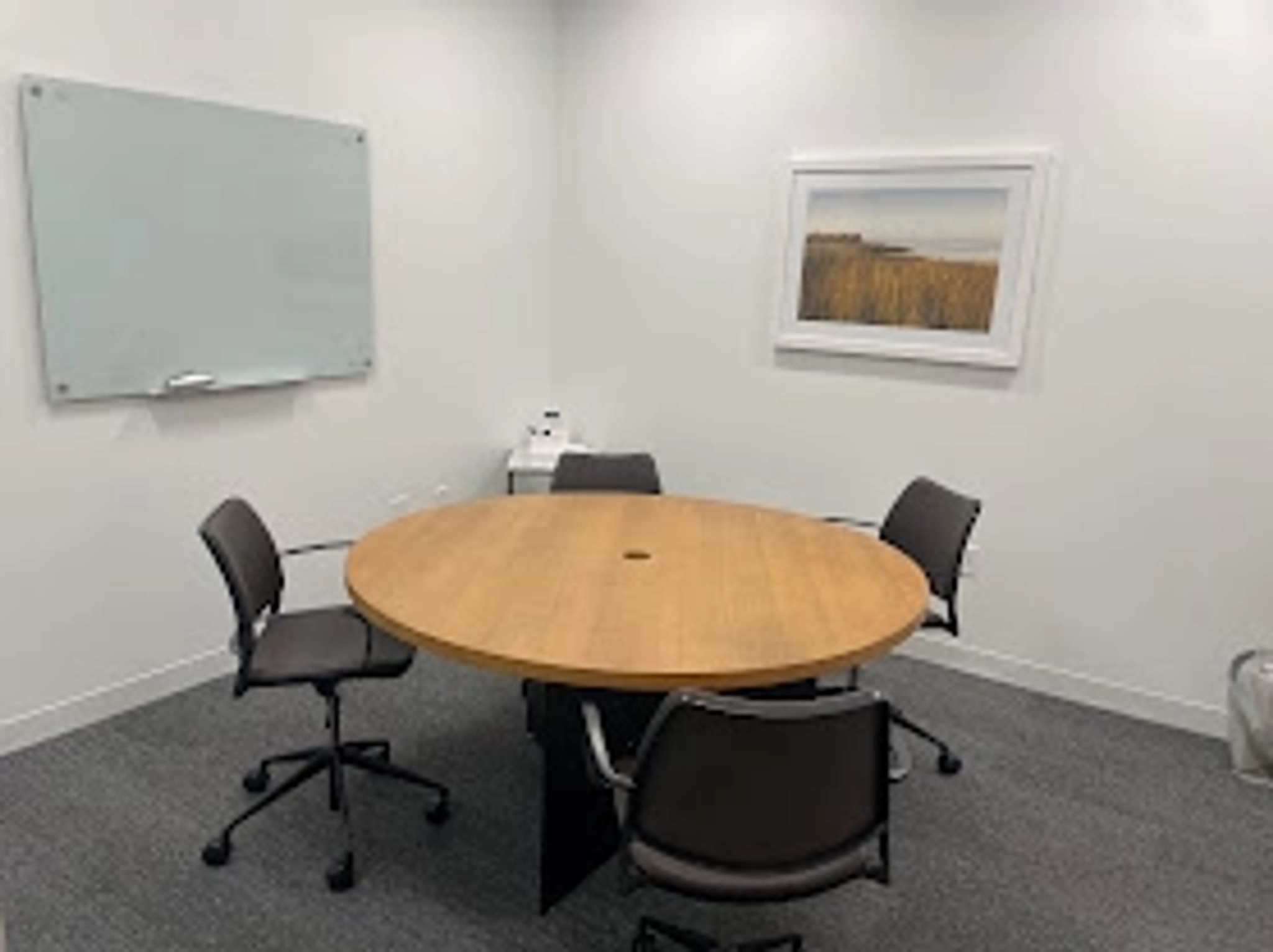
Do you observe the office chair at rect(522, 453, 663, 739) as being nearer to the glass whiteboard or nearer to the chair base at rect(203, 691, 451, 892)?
the glass whiteboard

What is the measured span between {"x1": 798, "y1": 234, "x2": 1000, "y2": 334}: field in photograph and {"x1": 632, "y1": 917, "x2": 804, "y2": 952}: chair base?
2.22 meters

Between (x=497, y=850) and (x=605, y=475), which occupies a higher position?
(x=605, y=475)

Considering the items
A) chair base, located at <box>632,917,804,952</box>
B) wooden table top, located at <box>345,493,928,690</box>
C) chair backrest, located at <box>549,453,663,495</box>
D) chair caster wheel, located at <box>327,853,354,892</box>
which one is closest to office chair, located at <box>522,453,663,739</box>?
chair backrest, located at <box>549,453,663,495</box>

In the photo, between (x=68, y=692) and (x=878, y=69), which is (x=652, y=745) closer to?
(x=68, y=692)

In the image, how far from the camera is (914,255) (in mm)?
3410

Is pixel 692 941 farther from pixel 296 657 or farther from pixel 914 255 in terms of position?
pixel 914 255

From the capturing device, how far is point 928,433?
3.48 metres

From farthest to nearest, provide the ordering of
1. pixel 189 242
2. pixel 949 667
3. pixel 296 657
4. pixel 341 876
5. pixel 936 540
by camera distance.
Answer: pixel 949 667, pixel 189 242, pixel 936 540, pixel 296 657, pixel 341 876

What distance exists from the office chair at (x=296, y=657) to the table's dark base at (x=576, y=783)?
1.31 ft

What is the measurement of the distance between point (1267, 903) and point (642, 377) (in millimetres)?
2838

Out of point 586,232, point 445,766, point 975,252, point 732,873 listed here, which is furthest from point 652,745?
point 586,232

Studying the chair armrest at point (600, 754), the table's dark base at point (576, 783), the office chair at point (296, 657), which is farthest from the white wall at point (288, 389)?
the chair armrest at point (600, 754)

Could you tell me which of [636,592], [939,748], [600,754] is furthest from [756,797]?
[939,748]

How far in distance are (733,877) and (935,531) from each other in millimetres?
1508
